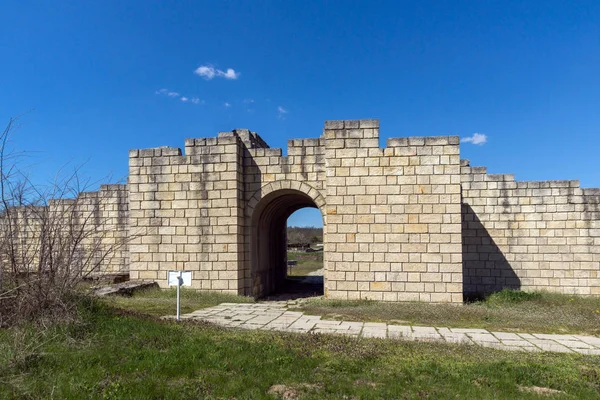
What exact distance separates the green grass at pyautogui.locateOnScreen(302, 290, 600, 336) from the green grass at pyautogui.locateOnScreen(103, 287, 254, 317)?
87.7 inches

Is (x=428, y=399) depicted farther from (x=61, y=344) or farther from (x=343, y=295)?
(x=343, y=295)

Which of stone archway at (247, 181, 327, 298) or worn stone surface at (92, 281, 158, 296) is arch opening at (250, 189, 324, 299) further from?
worn stone surface at (92, 281, 158, 296)

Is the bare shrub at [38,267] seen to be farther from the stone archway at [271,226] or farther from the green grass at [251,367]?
the stone archway at [271,226]

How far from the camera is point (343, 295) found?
10.7 metres

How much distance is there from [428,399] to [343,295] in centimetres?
656

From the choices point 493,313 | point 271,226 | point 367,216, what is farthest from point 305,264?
point 493,313

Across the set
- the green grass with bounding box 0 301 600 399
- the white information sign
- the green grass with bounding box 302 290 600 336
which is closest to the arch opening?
the green grass with bounding box 302 290 600 336

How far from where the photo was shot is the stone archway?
11.6 meters

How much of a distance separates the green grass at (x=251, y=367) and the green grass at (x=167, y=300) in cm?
247

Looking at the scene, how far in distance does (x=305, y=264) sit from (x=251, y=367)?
2432 cm

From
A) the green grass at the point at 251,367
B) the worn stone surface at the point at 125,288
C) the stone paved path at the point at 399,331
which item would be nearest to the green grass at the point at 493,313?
the stone paved path at the point at 399,331

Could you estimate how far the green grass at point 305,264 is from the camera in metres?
24.8

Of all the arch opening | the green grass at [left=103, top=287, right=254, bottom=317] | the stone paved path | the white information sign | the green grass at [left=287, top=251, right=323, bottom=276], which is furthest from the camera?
the green grass at [left=287, top=251, right=323, bottom=276]

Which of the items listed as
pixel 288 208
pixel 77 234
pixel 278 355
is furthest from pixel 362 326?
pixel 288 208
